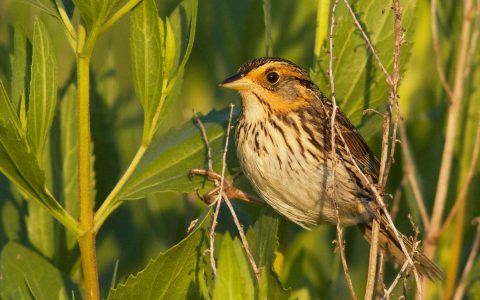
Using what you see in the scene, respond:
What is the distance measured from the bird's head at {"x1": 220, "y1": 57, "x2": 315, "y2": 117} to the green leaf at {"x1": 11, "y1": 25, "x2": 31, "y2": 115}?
769mm

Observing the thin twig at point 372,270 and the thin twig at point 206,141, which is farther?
the thin twig at point 206,141

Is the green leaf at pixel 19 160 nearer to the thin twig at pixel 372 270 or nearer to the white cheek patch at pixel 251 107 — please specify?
Result: the thin twig at pixel 372 270

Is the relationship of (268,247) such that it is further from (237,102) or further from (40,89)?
(237,102)

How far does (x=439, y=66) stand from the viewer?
3.22m

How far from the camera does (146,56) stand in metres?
2.37

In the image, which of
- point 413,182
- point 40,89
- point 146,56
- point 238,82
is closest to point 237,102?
point 238,82

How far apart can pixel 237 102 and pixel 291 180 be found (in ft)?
3.05

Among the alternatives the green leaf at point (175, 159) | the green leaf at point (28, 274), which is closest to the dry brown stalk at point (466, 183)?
the green leaf at point (175, 159)

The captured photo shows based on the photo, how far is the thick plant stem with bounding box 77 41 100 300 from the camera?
2223 millimetres

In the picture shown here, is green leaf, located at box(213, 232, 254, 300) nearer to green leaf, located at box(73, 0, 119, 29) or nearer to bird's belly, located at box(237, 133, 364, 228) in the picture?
green leaf, located at box(73, 0, 119, 29)

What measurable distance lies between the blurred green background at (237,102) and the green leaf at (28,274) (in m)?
0.25

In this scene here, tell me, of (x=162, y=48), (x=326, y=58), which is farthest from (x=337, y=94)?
(x=162, y=48)

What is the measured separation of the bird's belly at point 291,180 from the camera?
298cm

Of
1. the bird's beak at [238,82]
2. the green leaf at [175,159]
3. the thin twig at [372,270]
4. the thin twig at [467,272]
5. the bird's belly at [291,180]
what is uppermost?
the bird's beak at [238,82]
